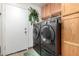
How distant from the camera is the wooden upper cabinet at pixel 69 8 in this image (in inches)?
44.8

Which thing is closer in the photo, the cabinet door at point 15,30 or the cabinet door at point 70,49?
the cabinet door at point 70,49

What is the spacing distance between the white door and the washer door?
0.25 m

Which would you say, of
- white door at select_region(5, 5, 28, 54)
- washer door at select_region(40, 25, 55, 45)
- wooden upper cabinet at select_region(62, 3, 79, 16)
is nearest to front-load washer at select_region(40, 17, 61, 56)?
washer door at select_region(40, 25, 55, 45)

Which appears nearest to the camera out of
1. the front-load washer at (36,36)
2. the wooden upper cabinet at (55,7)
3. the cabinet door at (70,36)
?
the cabinet door at (70,36)

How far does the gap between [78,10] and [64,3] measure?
24cm

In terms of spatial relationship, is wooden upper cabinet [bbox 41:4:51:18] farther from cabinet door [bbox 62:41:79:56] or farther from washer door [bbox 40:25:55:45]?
cabinet door [bbox 62:41:79:56]

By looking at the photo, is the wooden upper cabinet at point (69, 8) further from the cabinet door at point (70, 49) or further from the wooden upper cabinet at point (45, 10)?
the cabinet door at point (70, 49)

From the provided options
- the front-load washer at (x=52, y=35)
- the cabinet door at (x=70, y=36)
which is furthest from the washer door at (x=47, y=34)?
the cabinet door at (x=70, y=36)

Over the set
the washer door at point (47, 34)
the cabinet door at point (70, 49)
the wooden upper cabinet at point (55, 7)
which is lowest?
the cabinet door at point (70, 49)

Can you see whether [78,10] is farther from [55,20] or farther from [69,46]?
[69,46]

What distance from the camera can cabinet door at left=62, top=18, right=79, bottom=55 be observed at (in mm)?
1110

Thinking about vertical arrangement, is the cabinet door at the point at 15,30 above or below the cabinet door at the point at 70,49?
above

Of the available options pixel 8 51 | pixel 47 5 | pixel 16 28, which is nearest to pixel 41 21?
pixel 47 5

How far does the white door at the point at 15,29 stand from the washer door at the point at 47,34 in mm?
249
